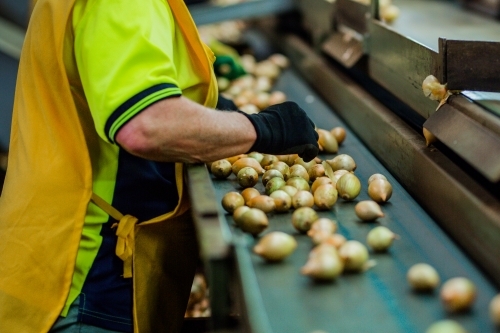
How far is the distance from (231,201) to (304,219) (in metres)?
0.22

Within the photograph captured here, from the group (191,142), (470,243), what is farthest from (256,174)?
(470,243)

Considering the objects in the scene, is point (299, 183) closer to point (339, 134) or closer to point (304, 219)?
point (304, 219)

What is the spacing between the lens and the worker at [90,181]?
165 centimetres

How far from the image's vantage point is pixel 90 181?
1.78 meters

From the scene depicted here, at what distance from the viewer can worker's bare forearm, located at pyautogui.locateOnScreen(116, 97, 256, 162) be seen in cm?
Result: 150

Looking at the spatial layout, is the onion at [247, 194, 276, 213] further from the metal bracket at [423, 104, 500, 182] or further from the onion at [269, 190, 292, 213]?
the metal bracket at [423, 104, 500, 182]

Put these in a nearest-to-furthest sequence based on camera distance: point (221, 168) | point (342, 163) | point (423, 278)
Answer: point (423, 278) → point (221, 168) → point (342, 163)

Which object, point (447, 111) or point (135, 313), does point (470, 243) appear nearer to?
point (447, 111)

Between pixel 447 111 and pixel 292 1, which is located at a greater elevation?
pixel 447 111

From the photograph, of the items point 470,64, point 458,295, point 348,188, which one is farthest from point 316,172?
point 458,295

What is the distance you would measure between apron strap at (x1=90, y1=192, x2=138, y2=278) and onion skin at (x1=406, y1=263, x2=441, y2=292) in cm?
85

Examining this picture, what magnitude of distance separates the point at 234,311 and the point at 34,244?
2.29 feet

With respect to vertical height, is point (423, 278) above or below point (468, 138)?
below

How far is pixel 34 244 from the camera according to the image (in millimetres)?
1809
